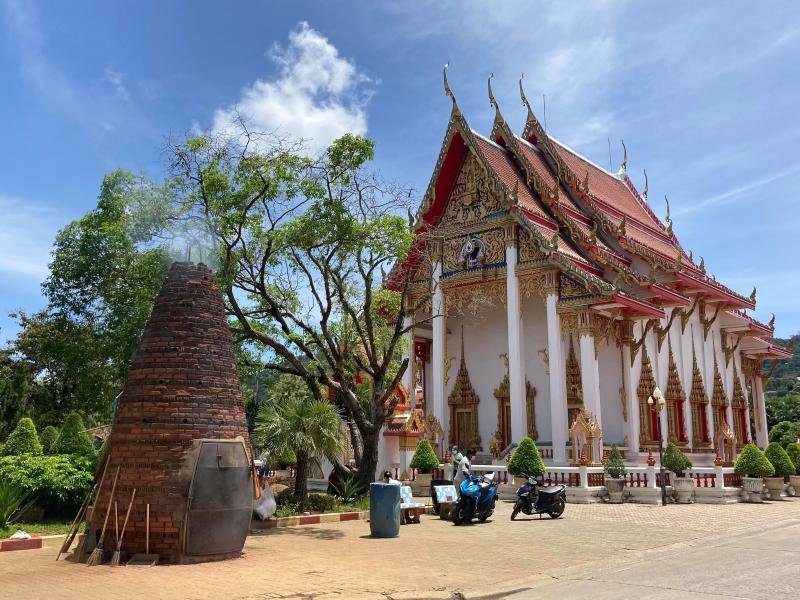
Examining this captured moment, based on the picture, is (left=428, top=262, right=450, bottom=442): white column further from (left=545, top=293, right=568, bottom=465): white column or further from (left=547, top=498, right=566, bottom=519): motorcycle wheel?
(left=547, top=498, right=566, bottom=519): motorcycle wheel

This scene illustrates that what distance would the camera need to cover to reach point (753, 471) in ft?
58.5

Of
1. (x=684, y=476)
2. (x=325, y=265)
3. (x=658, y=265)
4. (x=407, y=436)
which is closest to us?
(x=325, y=265)

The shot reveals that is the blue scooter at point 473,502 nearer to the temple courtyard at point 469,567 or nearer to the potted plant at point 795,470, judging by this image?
the temple courtyard at point 469,567

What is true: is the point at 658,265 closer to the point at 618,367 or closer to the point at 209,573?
the point at 618,367

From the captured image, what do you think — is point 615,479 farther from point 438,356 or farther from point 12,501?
point 12,501

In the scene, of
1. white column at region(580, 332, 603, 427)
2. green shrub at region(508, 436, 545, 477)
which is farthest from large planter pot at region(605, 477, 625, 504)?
white column at region(580, 332, 603, 427)

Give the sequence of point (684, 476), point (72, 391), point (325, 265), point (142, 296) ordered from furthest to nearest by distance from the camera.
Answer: point (72, 391) < point (684, 476) < point (325, 265) < point (142, 296)

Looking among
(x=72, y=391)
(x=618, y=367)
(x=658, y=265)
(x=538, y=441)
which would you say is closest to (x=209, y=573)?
(x=538, y=441)

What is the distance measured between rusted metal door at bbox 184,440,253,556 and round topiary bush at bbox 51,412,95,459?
7.38 m

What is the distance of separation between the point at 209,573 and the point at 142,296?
712cm

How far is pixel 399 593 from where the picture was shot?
6773 millimetres

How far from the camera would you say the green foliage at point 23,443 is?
48.0 ft

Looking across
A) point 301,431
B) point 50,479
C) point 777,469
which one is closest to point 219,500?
point 301,431

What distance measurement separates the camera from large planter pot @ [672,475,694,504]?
17.0 metres
